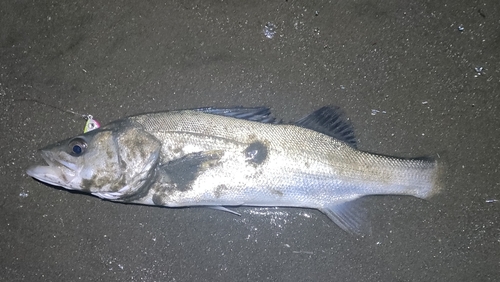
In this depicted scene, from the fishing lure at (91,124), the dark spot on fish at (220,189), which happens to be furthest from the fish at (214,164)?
the fishing lure at (91,124)

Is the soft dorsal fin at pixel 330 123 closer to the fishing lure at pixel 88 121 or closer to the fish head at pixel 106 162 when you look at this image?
the fish head at pixel 106 162

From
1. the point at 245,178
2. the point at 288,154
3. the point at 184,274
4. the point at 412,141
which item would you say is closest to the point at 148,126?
the point at 245,178

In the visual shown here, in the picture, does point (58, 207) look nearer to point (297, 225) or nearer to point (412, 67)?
point (297, 225)

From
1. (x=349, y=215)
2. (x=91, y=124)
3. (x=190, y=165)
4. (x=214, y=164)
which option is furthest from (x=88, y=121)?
(x=349, y=215)

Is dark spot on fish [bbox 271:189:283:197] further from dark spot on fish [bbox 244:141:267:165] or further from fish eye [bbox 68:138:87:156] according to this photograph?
fish eye [bbox 68:138:87:156]

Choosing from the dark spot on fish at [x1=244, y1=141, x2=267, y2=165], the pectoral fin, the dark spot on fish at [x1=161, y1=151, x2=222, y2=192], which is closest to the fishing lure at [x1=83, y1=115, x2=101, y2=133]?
the dark spot on fish at [x1=161, y1=151, x2=222, y2=192]
